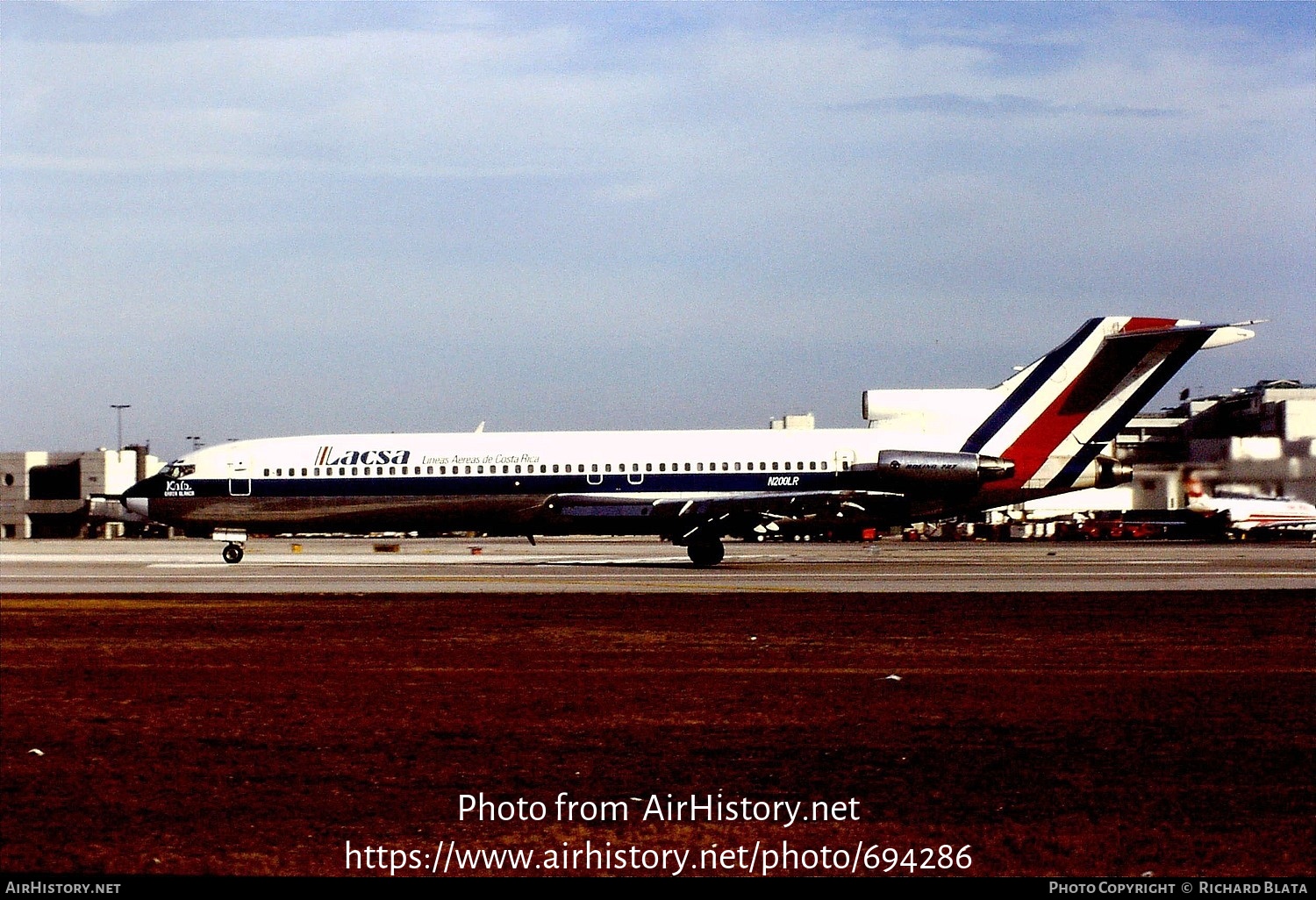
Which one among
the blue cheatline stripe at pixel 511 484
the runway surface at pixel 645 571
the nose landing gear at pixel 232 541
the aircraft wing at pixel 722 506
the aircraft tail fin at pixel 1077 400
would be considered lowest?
the runway surface at pixel 645 571

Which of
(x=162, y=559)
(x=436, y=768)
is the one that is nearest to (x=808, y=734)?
(x=436, y=768)

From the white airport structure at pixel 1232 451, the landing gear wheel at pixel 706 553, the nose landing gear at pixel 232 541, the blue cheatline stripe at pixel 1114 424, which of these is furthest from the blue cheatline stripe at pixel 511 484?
the white airport structure at pixel 1232 451

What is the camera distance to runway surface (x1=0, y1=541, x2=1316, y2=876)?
8.52m

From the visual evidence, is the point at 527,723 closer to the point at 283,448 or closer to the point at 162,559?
the point at 283,448

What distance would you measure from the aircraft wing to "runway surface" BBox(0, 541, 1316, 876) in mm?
12608

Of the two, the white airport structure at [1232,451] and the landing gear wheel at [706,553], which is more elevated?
the white airport structure at [1232,451]

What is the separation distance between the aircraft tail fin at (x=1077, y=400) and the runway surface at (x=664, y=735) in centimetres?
1467

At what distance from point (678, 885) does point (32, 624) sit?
1654 cm

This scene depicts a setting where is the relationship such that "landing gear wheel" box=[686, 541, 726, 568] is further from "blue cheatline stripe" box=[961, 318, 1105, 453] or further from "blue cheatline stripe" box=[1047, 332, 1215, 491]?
"blue cheatline stripe" box=[1047, 332, 1215, 491]

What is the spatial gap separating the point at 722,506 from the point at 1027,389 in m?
9.32

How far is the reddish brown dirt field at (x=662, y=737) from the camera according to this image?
8.68 m

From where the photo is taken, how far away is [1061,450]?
128ft

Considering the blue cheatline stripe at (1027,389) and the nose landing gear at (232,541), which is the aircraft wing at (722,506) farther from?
the nose landing gear at (232,541)

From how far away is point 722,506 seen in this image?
3862 cm
